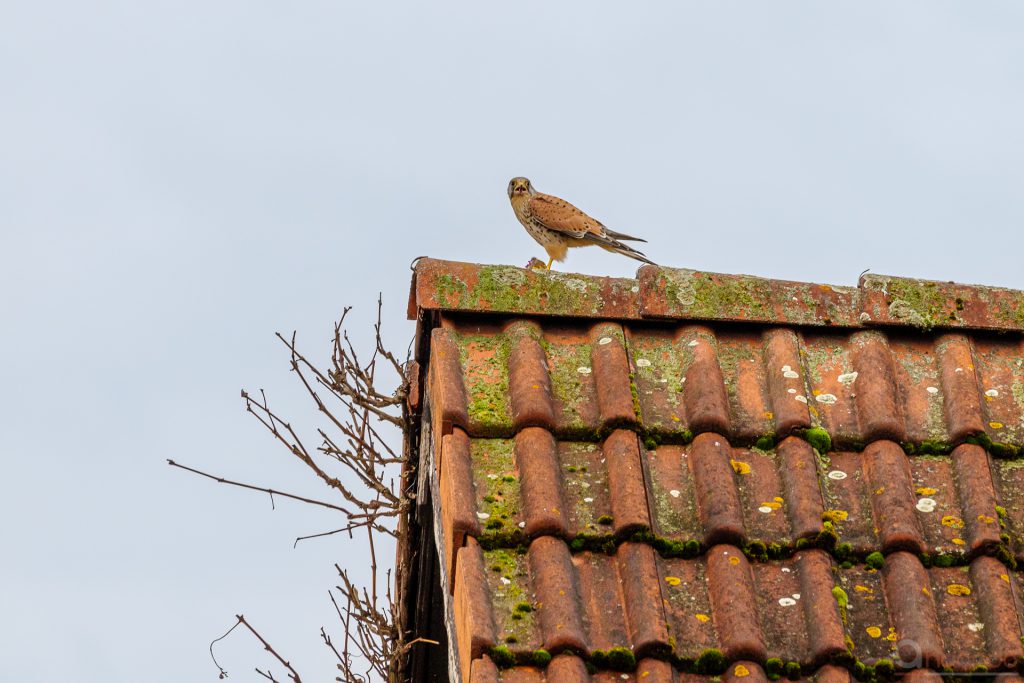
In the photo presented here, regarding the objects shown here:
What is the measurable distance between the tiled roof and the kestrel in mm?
3943

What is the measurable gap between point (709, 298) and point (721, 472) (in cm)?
A: 60

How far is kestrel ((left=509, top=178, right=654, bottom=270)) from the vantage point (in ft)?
24.0

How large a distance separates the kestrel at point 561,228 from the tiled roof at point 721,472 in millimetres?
3943

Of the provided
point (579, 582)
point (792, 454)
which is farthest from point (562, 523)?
point (792, 454)

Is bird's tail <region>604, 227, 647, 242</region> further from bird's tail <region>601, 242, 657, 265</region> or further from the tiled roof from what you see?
the tiled roof

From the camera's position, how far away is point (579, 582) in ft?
8.57

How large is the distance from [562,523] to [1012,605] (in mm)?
903

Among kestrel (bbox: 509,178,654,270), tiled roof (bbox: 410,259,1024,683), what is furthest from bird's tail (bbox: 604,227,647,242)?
tiled roof (bbox: 410,259,1024,683)

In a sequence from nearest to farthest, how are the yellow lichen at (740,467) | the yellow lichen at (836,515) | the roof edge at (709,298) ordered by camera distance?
the yellow lichen at (836,515) → the yellow lichen at (740,467) → the roof edge at (709,298)

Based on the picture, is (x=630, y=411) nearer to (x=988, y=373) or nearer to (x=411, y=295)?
(x=411, y=295)

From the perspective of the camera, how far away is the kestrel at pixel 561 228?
24.0 feet

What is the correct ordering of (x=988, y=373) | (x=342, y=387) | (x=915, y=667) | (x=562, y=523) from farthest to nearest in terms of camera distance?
1. (x=342, y=387)
2. (x=988, y=373)
3. (x=562, y=523)
4. (x=915, y=667)

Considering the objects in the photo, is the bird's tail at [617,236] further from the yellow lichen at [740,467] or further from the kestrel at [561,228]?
the yellow lichen at [740,467]

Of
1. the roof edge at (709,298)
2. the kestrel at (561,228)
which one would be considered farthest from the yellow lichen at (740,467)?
the kestrel at (561,228)
